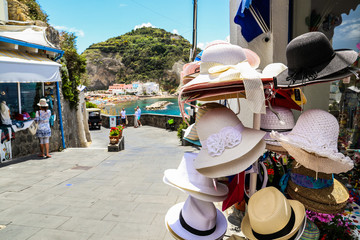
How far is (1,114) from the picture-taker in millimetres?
6473

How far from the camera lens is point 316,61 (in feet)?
4.36

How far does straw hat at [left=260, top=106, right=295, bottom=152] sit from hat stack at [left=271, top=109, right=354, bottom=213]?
0.19 m

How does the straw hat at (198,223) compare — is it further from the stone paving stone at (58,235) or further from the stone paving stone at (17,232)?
the stone paving stone at (17,232)

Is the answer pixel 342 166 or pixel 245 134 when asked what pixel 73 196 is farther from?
pixel 342 166

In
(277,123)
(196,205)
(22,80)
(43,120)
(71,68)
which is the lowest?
(196,205)

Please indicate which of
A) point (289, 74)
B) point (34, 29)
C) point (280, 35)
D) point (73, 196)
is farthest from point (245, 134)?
point (34, 29)

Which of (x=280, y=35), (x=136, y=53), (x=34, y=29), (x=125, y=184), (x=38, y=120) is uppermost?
(x=136, y=53)

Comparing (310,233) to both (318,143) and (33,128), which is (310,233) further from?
(33,128)

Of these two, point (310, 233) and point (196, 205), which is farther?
point (196, 205)

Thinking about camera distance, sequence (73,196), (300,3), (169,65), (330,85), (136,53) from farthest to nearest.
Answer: (136,53) → (169,65) → (73,196) → (300,3) → (330,85)

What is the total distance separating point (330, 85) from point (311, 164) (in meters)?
2.27

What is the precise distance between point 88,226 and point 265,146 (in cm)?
286

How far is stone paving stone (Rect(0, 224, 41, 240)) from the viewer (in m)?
2.86

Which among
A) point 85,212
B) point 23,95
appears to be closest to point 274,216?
point 85,212
